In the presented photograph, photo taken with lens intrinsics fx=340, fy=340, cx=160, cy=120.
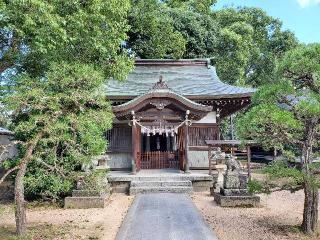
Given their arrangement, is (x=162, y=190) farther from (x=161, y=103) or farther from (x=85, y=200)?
(x=161, y=103)

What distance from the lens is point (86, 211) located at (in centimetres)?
998

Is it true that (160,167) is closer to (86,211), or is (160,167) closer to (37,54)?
(86,211)

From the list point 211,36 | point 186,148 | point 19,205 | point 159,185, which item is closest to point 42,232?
point 19,205

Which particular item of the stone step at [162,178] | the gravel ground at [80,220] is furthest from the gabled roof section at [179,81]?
the gravel ground at [80,220]

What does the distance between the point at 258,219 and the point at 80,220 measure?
14.9 ft

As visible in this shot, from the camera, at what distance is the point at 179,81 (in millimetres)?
19578

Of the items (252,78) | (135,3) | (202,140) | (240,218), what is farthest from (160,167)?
(252,78)

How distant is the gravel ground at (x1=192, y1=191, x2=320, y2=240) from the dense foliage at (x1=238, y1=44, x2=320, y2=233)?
0.66 m

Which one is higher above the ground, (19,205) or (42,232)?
(19,205)

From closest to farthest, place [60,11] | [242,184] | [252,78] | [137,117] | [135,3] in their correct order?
[60,11] → [242,184] → [137,117] → [135,3] → [252,78]

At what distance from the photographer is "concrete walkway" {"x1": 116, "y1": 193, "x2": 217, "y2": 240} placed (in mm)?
6965

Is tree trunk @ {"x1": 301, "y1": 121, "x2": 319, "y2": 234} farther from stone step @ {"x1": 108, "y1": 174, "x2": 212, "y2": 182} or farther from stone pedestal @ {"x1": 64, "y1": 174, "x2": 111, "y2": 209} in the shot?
stone step @ {"x1": 108, "y1": 174, "x2": 212, "y2": 182}

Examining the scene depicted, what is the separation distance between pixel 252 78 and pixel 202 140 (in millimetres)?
23585

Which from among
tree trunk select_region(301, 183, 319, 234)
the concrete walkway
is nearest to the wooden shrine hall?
the concrete walkway
